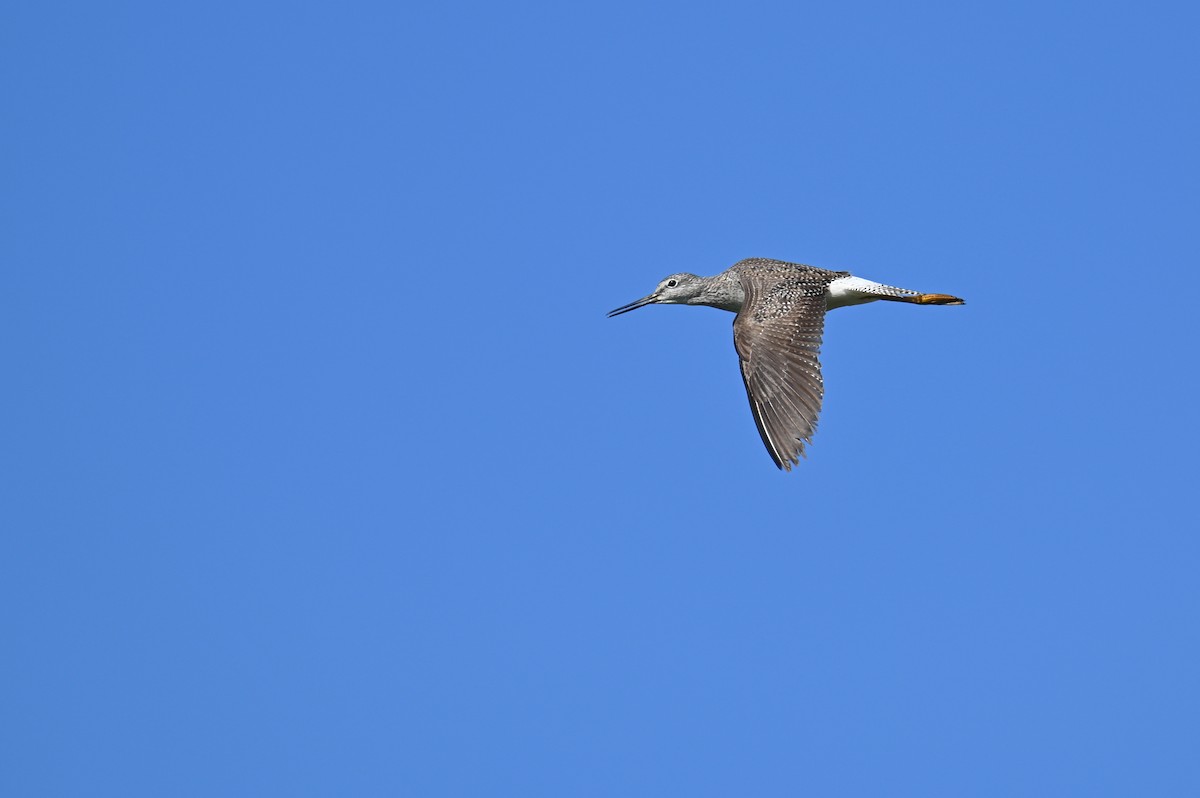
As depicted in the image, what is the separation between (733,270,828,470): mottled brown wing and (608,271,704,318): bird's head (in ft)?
10.1

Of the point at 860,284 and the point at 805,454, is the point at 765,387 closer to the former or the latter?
the point at 805,454

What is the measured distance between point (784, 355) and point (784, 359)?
10 centimetres

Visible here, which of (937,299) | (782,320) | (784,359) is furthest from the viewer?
(937,299)

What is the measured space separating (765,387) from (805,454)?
1.43 metres

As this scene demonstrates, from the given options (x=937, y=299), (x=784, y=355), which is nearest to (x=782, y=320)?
(x=784, y=355)

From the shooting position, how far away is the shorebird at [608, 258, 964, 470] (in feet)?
64.5

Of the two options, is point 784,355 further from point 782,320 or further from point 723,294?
point 723,294

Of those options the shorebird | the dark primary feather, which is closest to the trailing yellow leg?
the shorebird

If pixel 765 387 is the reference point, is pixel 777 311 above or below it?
above

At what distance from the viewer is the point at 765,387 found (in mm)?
20141

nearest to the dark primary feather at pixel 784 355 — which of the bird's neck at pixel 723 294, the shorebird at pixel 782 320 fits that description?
the shorebird at pixel 782 320

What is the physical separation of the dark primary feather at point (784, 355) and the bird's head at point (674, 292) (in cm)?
251

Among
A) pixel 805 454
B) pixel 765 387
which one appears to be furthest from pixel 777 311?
pixel 805 454

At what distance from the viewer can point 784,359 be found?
20594 mm
